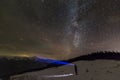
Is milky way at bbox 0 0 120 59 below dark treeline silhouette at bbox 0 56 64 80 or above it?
above

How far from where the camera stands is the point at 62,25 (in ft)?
4.49

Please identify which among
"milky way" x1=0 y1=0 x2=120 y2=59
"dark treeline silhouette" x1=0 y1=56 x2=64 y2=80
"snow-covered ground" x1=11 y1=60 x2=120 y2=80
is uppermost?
"milky way" x1=0 y1=0 x2=120 y2=59

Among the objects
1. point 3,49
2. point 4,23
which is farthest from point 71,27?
point 3,49

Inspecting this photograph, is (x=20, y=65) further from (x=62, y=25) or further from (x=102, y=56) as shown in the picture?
(x=102, y=56)

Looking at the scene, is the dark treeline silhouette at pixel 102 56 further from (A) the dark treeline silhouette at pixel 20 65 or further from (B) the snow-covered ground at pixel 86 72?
(A) the dark treeline silhouette at pixel 20 65

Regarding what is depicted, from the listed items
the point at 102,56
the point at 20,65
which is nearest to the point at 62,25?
the point at 102,56

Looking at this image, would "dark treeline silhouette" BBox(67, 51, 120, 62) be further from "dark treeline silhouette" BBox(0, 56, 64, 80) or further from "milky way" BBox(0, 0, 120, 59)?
"dark treeline silhouette" BBox(0, 56, 64, 80)

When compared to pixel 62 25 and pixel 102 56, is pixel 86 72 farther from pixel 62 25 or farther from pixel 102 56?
pixel 62 25

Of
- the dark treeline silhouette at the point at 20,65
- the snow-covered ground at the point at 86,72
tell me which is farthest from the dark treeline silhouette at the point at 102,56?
the dark treeline silhouette at the point at 20,65

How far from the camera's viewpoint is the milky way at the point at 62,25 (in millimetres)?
1276

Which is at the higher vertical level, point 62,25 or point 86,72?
point 62,25

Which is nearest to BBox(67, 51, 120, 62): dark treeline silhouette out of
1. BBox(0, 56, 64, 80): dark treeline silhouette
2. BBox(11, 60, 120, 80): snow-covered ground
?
BBox(11, 60, 120, 80): snow-covered ground

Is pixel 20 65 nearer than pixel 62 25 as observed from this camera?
No

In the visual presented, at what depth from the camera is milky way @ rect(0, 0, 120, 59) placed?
1276mm
